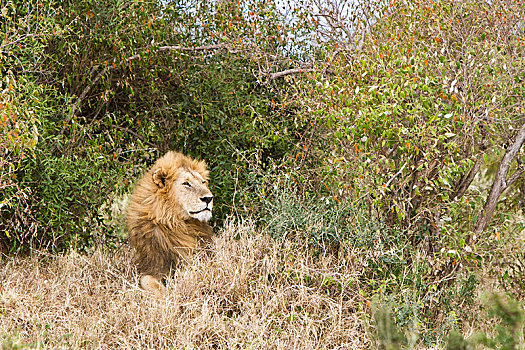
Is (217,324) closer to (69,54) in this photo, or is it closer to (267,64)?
(267,64)

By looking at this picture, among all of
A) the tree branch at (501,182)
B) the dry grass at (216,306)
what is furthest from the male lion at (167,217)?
the tree branch at (501,182)

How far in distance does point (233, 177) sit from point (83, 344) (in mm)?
2475

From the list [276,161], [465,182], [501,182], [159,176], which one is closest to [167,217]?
[159,176]

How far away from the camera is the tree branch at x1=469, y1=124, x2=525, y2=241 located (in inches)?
217

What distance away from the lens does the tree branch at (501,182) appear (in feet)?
18.1

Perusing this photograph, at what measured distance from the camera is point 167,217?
5.80 meters

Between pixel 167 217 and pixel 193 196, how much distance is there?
0.30 meters

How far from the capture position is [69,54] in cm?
658

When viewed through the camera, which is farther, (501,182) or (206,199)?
(206,199)

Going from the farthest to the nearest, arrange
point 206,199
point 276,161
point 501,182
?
point 276,161
point 206,199
point 501,182

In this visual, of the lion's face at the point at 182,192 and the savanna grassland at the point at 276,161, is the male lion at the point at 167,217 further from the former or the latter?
the savanna grassland at the point at 276,161

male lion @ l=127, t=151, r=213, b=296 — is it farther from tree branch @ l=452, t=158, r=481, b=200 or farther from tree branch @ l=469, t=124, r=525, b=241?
tree branch @ l=469, t=124, r=525, b=241

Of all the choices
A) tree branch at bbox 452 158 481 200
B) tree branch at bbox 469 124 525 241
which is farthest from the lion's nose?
tree branch at bbox 469 124 525 241

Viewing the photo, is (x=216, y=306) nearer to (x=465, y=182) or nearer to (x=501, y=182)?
(x=465, y=182)
